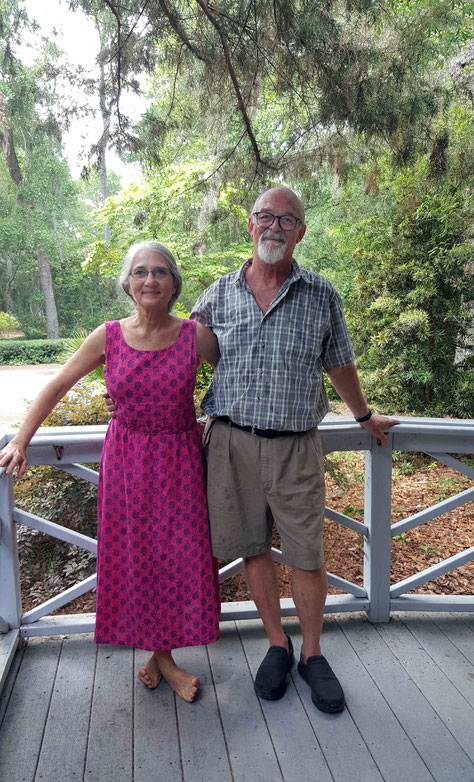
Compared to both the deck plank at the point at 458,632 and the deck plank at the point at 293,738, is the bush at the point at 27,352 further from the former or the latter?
the deck plank at the point at 293,738

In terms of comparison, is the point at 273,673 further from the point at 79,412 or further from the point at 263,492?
the point at 79,412

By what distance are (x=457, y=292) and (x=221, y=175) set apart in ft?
8.54

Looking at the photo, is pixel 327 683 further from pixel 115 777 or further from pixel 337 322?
pixel 337 322

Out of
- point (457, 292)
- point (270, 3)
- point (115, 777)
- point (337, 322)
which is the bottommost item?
point (115, 777)

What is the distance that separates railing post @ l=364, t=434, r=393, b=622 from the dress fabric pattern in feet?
2.21

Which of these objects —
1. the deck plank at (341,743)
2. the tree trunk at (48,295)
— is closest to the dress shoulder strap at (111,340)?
the deck plank at (341,743)

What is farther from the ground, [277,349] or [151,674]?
[277,349]

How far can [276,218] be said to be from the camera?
5.46 ft

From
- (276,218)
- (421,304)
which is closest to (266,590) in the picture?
(276,218)

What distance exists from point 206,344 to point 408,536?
3181 mm

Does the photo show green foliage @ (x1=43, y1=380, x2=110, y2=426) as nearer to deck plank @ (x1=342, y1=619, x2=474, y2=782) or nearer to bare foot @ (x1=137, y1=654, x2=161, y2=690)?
bare foot @ (x1=137, y1=654, x2=161, y2=690)

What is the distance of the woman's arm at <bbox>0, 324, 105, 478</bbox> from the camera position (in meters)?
1.62

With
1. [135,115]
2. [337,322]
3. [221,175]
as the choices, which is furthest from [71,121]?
[337,322]

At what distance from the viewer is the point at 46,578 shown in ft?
10.3
